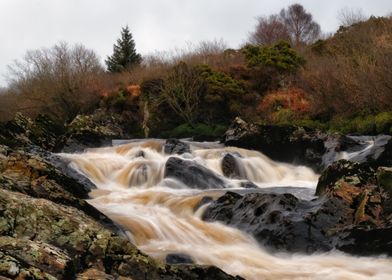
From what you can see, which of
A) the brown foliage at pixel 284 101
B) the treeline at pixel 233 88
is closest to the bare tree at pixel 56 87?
the treeline at pixel 233 88

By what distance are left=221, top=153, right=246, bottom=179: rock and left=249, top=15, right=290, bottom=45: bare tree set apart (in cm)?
4044

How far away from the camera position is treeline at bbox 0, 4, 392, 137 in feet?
73.3

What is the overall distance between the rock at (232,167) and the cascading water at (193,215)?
11 cm

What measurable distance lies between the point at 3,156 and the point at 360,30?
26.8 m

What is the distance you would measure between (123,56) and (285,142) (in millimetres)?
26975

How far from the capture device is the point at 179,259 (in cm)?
681

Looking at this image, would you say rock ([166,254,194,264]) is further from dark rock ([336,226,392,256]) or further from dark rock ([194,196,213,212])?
dark rock ([194,196,213,212])

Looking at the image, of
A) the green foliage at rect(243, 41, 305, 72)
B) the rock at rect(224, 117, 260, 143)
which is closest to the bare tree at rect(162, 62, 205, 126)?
the green foliage at rect(243, 41, 305, 72)

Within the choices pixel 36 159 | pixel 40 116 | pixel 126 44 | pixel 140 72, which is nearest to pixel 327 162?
pixel 36 159

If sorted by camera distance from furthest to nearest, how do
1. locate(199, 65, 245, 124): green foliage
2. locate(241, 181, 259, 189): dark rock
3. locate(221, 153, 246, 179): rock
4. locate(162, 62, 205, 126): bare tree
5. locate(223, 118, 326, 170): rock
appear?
locate(199, 65, 245, 124): green foliage
locate(162, 62, 205, 126): bare tree
locate(223, 118, 326, 170): rock
locate(221, 153, 246, 179): rock
locate(241, 181, 259, 189): dark rock

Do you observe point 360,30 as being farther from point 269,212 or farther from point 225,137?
point 269,212

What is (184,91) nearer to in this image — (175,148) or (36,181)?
(175,148)

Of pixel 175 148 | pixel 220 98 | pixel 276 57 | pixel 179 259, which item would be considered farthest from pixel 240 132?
pixel 179 259

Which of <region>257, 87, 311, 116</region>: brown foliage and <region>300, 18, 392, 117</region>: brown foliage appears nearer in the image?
<region>300, 18, 392, 117</region>: brown foliage
